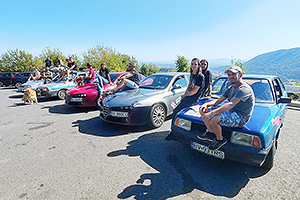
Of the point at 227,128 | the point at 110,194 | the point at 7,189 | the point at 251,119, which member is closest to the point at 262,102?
the point at 251,119

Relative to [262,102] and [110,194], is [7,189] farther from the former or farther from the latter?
[262,102]

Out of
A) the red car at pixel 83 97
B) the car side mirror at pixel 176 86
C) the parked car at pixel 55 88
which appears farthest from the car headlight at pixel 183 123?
the parked car at pixel 55 88

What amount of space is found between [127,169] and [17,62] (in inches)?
1256

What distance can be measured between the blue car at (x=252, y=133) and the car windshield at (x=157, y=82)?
196cm

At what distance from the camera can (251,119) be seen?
8.09 ft

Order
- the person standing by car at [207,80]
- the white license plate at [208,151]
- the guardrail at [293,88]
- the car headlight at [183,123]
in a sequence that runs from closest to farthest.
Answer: the white license plate at [208,151] → the car headlight at [183,123] → the person standing by car at [207,80] → the guardrail at [293,88]

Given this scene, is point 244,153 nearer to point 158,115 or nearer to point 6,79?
point 158,115

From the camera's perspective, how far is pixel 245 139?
2232mm

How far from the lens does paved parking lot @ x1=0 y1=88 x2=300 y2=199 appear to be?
209 centimetres

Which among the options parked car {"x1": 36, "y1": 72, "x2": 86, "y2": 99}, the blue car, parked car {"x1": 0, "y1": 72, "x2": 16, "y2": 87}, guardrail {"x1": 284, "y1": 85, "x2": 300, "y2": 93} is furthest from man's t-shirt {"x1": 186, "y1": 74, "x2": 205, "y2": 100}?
parked car {"x1": 0, "y1": 72, "x2": 16, "y2": 87}

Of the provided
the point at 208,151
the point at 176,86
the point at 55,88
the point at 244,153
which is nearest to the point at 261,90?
the point at 244,153

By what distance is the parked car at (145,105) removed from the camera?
3998mm

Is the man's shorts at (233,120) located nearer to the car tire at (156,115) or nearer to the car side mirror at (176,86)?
the car tire at (156,115)

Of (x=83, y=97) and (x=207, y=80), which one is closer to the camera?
(x=207, y=80)
